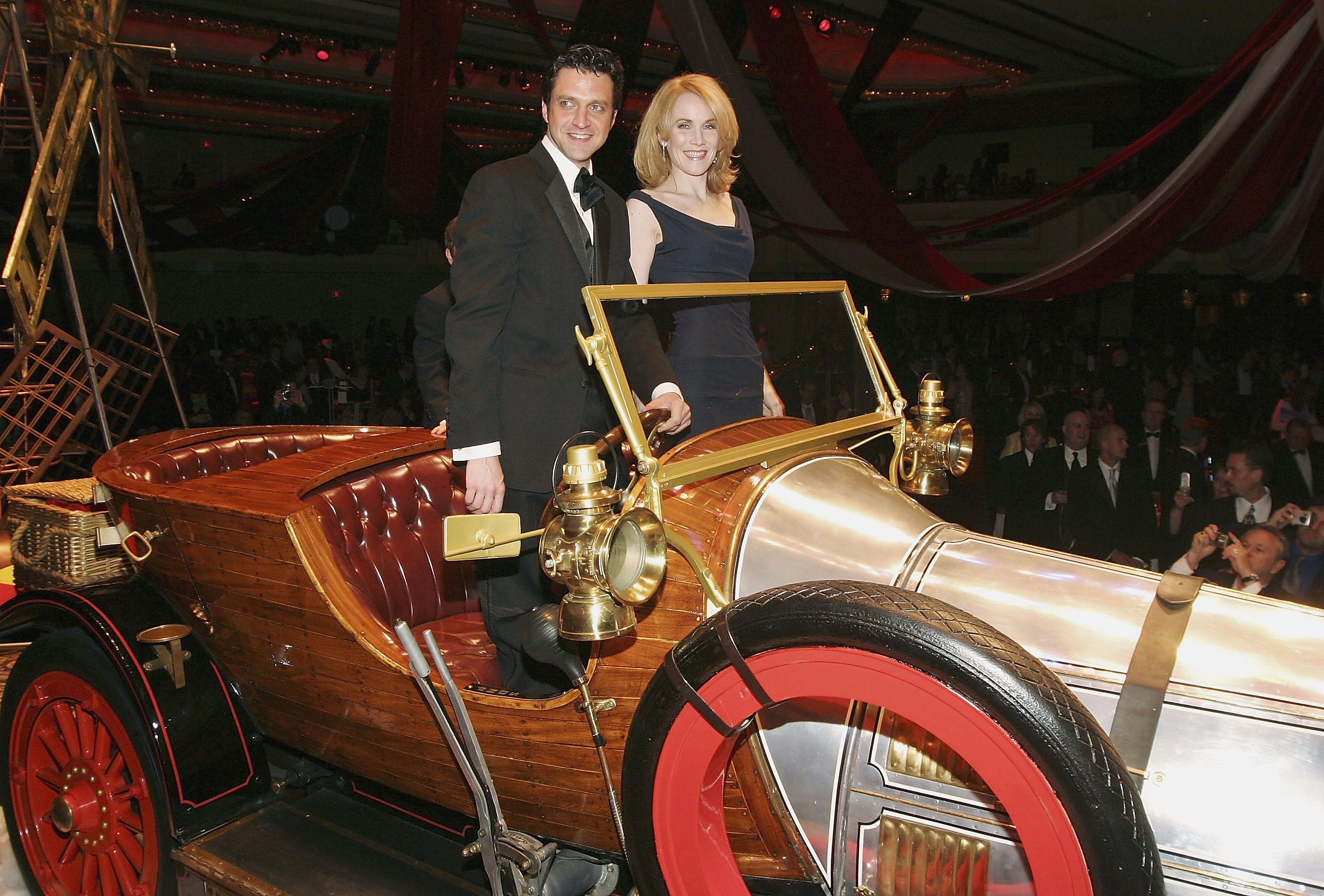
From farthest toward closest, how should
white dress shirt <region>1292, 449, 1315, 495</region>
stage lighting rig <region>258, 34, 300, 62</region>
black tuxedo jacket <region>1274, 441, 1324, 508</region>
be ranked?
stage lighting rig <region>258, 34, 300, 62</region>, white dress shirt <region>1292, 449, 1315, 495</region>, black tuxedo jacket <region>1274, 441, 1324, 508</region>

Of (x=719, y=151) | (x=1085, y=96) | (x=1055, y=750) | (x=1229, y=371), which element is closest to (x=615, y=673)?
(x=1055, y=750)

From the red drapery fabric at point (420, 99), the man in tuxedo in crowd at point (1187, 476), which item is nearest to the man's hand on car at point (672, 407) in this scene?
the red drapery fabric at point (420, 99)

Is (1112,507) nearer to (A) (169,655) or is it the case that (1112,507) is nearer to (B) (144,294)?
(A) (169,655)

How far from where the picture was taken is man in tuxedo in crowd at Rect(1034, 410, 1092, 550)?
4.51 metres

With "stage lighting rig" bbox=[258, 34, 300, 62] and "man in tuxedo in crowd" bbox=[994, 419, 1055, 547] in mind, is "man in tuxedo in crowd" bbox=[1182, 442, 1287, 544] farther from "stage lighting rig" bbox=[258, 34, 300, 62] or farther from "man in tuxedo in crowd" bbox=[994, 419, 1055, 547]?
"stage lighting rig" bbox=[258, 34, 300, 62]

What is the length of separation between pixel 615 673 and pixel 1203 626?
902 mm

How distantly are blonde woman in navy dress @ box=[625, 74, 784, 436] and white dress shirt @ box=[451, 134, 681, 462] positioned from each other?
0.13 metres

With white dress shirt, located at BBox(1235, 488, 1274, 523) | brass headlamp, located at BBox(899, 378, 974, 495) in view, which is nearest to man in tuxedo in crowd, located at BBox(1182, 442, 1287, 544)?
white dress shirt, located at BBox(1235, 488, 1274, 523)

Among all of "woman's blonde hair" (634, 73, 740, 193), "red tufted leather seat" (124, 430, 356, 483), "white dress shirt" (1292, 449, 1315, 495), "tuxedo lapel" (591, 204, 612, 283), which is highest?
"woman's blonde hair" (634, 73, 740, 193)

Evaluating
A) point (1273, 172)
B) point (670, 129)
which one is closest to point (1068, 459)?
point (1273, 172)

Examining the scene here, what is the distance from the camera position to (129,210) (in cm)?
416

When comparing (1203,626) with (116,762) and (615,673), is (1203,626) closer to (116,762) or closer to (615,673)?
(615,673)

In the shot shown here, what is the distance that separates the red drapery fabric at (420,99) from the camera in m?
4.60

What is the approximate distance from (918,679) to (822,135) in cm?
391
